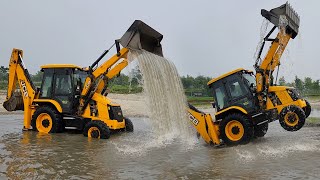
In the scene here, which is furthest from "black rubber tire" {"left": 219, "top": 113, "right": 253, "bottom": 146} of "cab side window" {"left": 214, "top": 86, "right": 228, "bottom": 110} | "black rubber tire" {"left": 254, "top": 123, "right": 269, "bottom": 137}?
"black rubber tire" {"left": 254, "top": 123, "right": 269, "bottom": 137}

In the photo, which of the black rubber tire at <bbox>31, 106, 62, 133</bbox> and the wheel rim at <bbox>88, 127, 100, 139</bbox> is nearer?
the wheel rim at <bbox>88, 127, 100, 139</bbox>

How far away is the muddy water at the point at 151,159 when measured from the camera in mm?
7336

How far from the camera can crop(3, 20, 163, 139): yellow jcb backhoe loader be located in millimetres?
12992

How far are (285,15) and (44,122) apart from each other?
911 cm

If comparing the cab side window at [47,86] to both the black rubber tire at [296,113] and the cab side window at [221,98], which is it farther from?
the black rubber tire at [296,113]

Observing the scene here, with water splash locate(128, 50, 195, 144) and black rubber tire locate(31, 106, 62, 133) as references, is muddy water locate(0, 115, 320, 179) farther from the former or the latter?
black rubber tire locate(31, 106, 62, 133)

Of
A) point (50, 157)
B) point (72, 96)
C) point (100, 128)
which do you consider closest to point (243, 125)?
point (100, 128)

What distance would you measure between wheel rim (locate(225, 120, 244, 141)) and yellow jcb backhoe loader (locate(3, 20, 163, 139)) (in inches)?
133

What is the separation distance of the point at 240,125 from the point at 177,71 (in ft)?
8.79

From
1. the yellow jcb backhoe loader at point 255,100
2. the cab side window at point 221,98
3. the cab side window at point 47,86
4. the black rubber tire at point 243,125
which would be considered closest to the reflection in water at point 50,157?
the cab side window at point 47,86

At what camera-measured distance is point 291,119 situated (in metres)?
10.6

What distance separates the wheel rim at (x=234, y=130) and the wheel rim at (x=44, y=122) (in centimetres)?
652

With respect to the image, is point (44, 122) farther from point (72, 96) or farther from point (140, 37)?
point (140, 37)

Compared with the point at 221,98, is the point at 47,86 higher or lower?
higher
